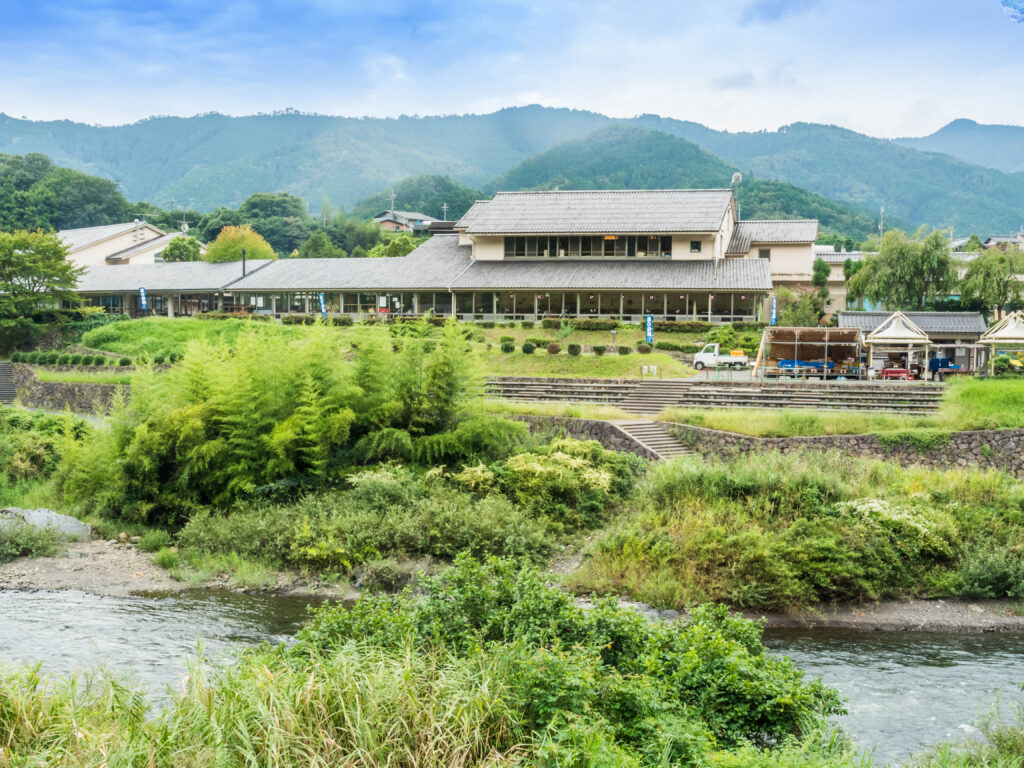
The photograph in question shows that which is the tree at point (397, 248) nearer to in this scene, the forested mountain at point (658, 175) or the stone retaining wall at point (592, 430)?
the stone retaining wall at point (592, 430)

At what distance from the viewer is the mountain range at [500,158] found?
118 meters

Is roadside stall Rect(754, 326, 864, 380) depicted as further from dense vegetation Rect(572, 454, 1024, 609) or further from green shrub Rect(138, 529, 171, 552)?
green shrub Rect(138, 529, 171, 552)

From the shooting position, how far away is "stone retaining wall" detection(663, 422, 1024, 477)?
1886 centimetres

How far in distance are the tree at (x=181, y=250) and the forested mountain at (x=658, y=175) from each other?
4641 centimetres

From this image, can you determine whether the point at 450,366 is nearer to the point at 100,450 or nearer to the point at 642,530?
the point at 642,530

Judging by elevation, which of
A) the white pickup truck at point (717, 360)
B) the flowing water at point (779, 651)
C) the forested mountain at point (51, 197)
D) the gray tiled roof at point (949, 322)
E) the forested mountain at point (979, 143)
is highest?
the forested mountain at point (979, 143)

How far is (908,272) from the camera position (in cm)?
3681

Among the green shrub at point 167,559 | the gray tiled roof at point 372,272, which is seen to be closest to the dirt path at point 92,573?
the green shrub at point 167,559

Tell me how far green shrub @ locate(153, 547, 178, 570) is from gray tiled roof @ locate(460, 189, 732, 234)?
1085 inches

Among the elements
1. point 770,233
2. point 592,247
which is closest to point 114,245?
point 592,247

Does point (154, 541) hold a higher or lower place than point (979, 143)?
lower

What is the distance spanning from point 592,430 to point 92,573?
38.2ft

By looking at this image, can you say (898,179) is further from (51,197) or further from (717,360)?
(717,360)

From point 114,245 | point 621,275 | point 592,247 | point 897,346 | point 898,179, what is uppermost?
point 898,179
